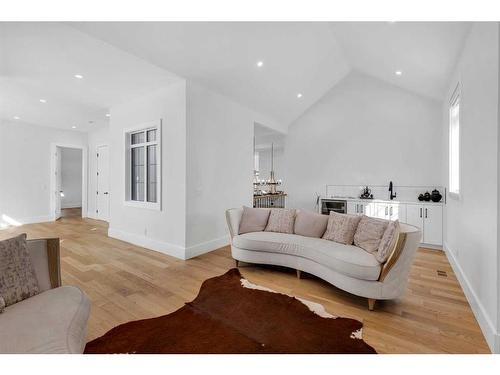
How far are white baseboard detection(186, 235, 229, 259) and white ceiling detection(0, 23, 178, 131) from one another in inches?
108

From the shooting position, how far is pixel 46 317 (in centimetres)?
133

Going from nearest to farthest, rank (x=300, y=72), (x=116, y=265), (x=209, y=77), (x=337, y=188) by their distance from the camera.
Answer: (x=116, y=265) → (x=209, y=77) → (x=300, y=72) → (x=337, y=188)

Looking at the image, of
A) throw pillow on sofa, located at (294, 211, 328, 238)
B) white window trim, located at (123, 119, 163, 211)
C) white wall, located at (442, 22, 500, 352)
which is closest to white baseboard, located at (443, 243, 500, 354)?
white wall, located at (442, 22, 500, 352)

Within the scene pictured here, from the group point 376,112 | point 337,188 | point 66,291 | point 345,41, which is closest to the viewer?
point 66,291

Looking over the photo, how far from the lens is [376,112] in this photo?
18.3 feet

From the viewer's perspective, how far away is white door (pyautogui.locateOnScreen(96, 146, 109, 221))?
273 inches

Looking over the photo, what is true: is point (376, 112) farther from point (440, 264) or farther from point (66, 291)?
point (66, 291)

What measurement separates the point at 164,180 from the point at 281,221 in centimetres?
210

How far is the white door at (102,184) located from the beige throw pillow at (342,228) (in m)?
6.51

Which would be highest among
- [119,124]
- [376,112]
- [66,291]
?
[376,112]

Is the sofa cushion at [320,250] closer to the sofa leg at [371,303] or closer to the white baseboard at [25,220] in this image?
the sofa leg at [371,303]

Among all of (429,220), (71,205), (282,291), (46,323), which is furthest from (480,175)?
(71,205)

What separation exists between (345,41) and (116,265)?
5517mm
